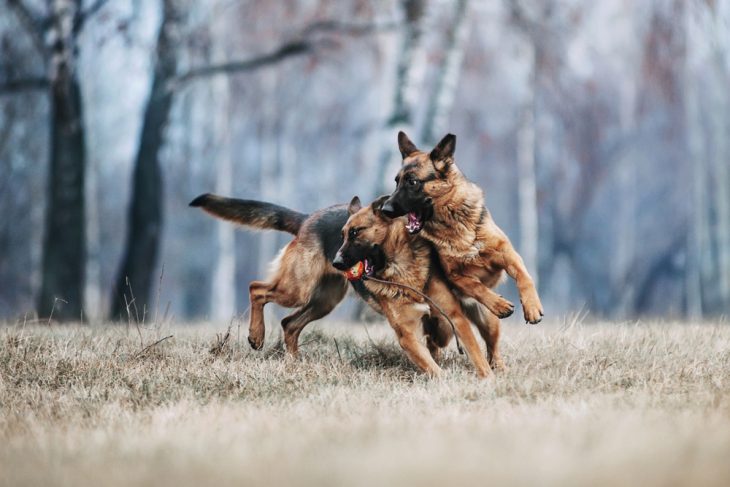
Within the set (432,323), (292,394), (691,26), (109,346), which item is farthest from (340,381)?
(691,26)

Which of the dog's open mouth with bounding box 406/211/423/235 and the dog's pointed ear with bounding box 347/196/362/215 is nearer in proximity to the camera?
the dog's open mouth with bounding box 406/211/423/235

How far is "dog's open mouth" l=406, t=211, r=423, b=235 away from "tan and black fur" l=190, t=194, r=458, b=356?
78 centimetres

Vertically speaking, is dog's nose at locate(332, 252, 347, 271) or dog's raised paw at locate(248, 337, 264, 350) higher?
dog's nose at locate(332, 252, 347, 271)

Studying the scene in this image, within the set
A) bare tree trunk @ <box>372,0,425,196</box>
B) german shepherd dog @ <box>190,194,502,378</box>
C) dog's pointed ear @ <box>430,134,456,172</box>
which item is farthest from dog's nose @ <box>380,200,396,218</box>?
bare tree trunk @ <box>372,0,425,196</box>

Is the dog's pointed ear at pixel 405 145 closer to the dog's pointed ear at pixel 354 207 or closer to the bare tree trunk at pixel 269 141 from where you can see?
the dog's pointed ear at pixel 354 207

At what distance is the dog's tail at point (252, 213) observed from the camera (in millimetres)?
6332

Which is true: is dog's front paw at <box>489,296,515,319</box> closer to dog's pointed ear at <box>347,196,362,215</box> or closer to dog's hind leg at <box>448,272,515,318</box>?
dog's hind leg at <box>448,272,515,318</box>

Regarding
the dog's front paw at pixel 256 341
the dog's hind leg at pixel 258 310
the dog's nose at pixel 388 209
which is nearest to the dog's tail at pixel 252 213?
the dog's hind leg at pixel 258 310

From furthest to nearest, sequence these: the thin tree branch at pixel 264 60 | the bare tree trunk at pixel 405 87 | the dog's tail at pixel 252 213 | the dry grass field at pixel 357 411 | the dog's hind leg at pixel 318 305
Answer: the thin tree branch at pixel 264 60
the bare tree trunk at pixel 405 87
the dog's hind leg at pixel 318 305
the dog's tail at pixel 252 213
the dry grass field at pixel 357 411

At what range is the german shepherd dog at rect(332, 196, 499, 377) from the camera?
17.3ft

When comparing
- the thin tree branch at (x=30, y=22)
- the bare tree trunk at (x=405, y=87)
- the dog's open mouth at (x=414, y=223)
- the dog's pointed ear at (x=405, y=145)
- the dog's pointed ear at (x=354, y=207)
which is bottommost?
the dog's open mouth at (x=414, y=223)

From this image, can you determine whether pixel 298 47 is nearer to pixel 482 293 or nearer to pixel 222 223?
pixel 482 293

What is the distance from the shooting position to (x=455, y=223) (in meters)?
5.29

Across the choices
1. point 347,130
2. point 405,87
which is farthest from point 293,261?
point 347,130
